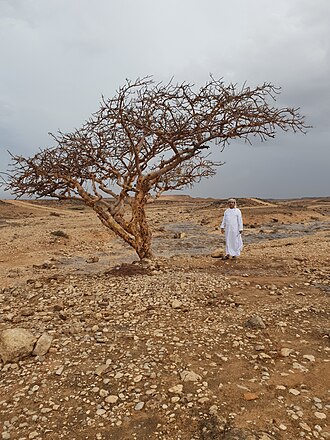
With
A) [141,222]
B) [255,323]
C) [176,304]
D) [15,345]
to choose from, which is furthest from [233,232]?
[15,345]

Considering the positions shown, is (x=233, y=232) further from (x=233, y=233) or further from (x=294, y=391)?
(x=294, y=391)

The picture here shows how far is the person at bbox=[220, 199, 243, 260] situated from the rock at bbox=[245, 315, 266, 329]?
470cm

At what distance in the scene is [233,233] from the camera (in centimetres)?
947

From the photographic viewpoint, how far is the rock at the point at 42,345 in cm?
400

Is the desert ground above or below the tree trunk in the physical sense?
below

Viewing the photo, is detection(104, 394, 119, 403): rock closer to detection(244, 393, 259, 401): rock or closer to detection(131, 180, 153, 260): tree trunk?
detection(244, 393, 259, 401): rock

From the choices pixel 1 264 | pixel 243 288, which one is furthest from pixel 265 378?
pixel 1 264

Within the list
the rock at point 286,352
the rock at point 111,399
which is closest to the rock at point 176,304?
the rock at point 286,352

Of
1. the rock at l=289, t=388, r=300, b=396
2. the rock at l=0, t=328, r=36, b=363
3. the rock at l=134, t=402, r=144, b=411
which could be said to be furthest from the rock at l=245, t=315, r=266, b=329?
the rock at l=0, t=328, r=36, b=363

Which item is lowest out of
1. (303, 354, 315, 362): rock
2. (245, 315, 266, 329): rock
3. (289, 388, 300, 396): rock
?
(303, 354, 315, 362): rock

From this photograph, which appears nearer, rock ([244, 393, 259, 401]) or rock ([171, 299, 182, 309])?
rock ([244, 393, 259, 401])

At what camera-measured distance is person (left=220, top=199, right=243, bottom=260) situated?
30.9ft

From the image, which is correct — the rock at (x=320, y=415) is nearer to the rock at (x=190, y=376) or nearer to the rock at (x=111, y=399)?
the rock at (x=190, y=376)

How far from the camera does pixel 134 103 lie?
749 centimetres
